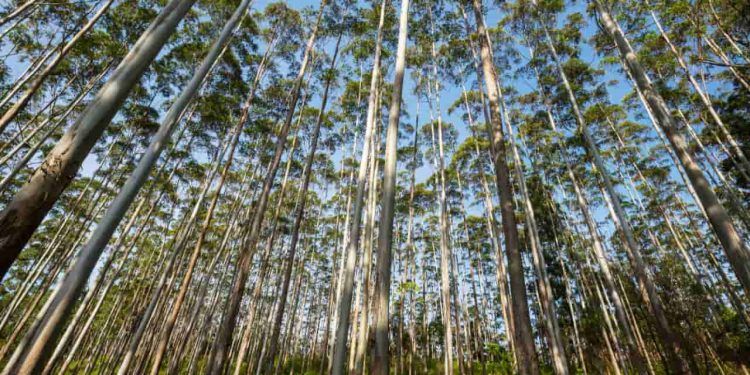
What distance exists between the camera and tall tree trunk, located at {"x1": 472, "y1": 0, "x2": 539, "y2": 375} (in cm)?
357

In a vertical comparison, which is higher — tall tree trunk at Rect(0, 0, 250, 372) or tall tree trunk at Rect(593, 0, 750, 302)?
tall tree trunk at Rect(593, 0, 750, 302)

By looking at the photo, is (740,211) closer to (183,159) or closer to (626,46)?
(626,46)

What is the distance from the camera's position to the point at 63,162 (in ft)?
5.83

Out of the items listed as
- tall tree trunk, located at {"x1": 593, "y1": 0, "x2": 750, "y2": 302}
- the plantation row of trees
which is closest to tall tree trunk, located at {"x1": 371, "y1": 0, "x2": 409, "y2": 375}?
the plantation row of trees

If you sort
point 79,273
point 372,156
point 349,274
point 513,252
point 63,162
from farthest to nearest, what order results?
point 372,156, point 349,274, point 513,252, point 79,273, point 63,162

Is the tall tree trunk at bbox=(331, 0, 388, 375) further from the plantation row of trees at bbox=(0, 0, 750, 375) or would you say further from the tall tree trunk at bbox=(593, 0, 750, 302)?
the tall tree trunk at bbox=(593, 0, 750, 302)

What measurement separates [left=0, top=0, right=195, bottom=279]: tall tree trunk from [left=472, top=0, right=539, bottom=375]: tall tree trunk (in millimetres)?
4396

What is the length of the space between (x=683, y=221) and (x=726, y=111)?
9235 millimetres

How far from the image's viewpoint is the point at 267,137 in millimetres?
11797

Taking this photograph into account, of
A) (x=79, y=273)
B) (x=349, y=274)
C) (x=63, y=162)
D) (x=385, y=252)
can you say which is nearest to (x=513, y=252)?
(x=385, y=252)

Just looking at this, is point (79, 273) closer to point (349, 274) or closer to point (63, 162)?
point (63, 162)

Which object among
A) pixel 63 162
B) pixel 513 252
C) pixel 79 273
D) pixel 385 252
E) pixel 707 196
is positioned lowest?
pixel 79 273

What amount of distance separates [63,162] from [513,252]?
4.58 m

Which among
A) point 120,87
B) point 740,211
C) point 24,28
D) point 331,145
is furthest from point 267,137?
point 740,211
